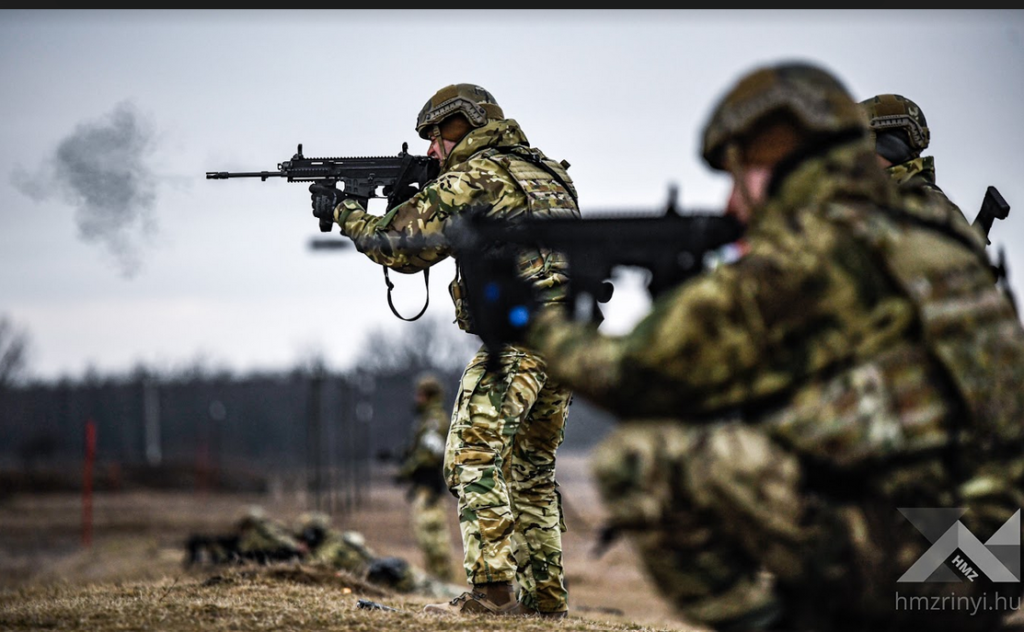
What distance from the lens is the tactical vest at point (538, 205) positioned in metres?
5.86

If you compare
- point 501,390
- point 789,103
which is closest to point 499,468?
point 501,390

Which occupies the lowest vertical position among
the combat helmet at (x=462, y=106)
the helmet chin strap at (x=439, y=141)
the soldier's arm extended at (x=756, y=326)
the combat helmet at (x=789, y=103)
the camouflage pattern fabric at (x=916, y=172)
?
the soldier's arm extended at (x=756, y=326)

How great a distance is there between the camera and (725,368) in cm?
359

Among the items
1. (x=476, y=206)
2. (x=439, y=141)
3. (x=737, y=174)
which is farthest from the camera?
(x=439, y=141)

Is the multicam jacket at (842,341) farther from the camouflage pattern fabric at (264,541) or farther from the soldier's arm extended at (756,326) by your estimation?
the camouflage pattern fabric at (264,541)

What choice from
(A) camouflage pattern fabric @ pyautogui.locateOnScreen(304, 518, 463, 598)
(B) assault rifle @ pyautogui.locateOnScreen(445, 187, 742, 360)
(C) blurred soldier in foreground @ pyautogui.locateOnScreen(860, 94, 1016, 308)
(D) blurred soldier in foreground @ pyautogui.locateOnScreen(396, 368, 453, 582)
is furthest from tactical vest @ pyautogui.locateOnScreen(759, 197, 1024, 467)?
(D) blurred soldier in foreground @ pyautogui.locateOnScreen(396, 368, 453, 582)

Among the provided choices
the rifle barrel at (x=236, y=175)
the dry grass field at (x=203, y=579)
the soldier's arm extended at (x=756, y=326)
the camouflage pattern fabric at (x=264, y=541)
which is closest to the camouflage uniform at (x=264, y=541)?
the camouflage pattern fabric at (x=264, y=541)

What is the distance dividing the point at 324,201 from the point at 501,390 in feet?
5.76

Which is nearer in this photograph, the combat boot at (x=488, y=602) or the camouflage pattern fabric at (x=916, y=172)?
the combat boot at (x=488, y=602)

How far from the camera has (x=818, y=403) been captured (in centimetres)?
357

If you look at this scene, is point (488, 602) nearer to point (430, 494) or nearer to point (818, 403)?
point (818, 403)

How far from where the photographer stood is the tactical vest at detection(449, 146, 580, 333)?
5863mm

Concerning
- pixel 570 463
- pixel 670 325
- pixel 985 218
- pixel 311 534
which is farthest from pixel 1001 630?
pixel 570 463

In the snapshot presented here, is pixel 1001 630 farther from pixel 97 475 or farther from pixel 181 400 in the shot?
pixel 181 400
